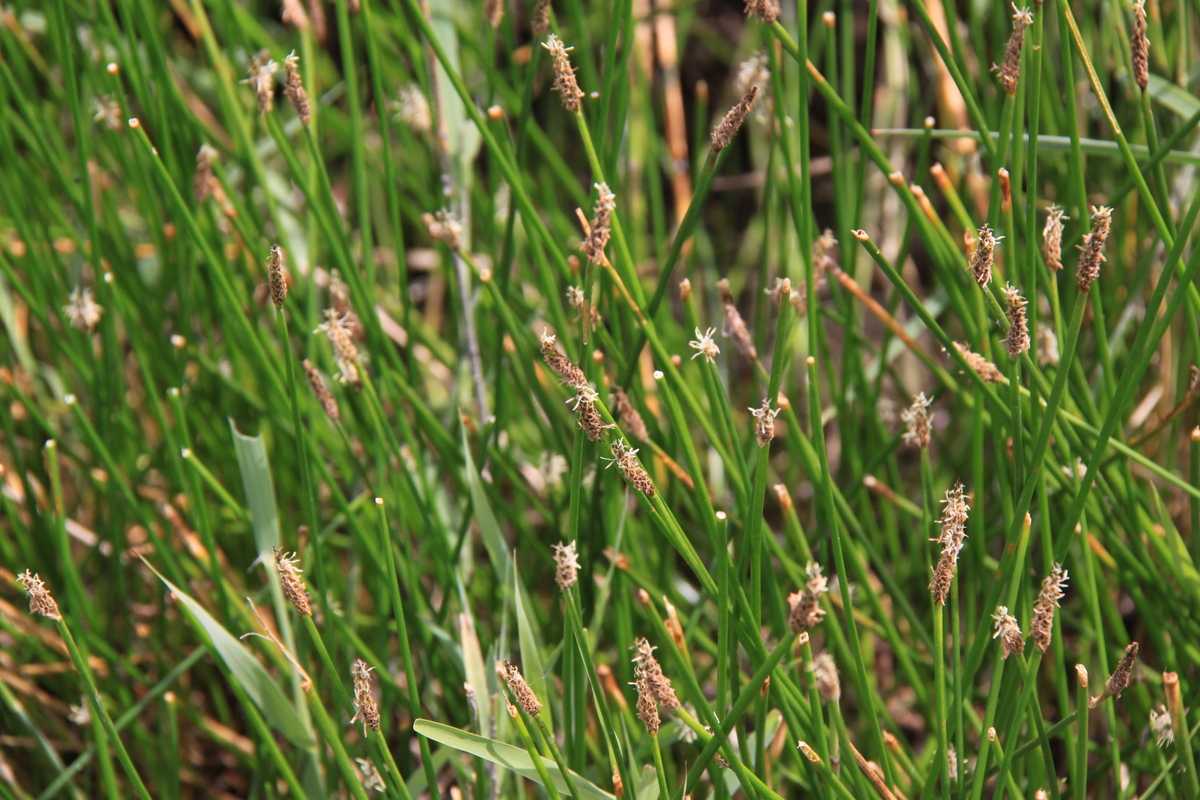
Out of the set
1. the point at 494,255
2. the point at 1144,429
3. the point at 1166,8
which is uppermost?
the point at 1166,8

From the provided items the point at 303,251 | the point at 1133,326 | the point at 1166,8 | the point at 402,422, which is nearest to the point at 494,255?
the point at 402,422

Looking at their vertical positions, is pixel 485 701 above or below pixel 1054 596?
below

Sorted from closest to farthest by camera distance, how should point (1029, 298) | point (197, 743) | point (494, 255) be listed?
point (1029, 298)
point (494, 255)
point (197, 743)

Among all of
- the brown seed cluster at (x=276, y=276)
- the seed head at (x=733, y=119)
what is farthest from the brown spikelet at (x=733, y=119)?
the brown seed cluster at (x=276, y=276)

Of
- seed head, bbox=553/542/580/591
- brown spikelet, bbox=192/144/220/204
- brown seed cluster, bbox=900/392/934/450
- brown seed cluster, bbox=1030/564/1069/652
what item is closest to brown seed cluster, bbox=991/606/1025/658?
brown seed cluster, bbox=1030/564/1069/652

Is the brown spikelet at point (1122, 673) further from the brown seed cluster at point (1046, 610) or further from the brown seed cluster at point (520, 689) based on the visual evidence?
the brown seed cluster at point (520, 689)

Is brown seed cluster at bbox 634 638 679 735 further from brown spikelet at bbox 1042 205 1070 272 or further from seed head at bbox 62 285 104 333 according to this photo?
seed head at bbox 62 285 104 333

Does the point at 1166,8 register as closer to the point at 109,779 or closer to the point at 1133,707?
the point at 1133,707
